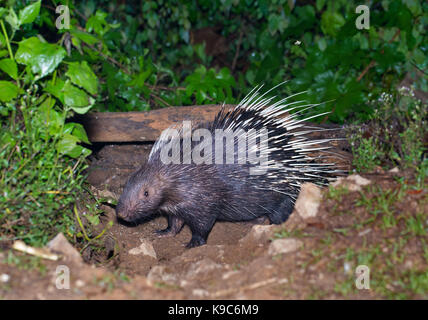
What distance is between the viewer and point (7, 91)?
147 inches

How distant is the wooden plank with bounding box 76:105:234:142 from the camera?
541 cm

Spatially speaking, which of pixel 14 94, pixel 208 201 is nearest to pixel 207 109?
pixel 208 201

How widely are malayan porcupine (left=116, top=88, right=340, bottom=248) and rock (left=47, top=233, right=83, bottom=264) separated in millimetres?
1293

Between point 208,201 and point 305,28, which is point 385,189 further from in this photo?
point 305,28

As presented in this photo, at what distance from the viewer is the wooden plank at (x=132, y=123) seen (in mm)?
5406

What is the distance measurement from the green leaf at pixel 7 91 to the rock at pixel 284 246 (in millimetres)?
2353

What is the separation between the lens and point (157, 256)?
196 inches

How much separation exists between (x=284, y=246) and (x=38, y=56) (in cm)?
240

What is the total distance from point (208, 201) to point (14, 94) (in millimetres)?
2151

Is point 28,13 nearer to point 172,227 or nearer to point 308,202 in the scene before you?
point 308,202

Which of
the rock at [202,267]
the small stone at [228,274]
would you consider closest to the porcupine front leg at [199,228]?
the rock at [202,267]

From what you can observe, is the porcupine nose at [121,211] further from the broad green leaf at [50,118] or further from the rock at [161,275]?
the rock at [161,275]

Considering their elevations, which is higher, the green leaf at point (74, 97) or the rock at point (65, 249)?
the green leaf at point (74, 97)

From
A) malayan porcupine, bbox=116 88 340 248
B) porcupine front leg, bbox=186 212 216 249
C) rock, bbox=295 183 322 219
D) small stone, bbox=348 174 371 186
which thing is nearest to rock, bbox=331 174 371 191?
small stone, bbox=348 174 371 186
